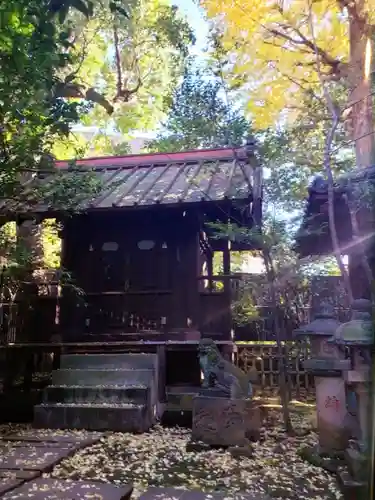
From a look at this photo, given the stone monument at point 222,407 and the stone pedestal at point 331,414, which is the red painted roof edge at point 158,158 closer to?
the stone monument at point 222,407

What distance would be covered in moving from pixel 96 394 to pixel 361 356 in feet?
16.3

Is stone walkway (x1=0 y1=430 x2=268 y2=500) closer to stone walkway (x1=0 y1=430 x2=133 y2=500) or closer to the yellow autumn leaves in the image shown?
stone walkway (x1=0 y1=430 x2=133 y2=500)

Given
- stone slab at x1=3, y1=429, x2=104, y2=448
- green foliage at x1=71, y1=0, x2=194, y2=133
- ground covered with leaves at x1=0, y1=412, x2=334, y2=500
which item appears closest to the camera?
ground covered with leaves at x1=0, y1=412, x2=334, y2=500

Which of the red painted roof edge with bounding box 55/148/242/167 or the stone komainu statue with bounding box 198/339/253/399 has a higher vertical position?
the red painted roof edge with bounding box 55/148/242/167

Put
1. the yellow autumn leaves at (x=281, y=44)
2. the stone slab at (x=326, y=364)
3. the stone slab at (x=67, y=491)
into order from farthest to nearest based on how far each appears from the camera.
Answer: the yellow autumn leaves at (x=281, y=44) < the stone slab at (x=326, y=364) < the stone slab at (x=67, y=491)

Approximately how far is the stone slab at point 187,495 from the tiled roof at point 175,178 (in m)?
4.89

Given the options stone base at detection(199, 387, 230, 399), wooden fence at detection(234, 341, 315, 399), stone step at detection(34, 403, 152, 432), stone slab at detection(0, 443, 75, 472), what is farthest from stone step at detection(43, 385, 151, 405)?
wooden fence at detection(234, 341, 315, 399)

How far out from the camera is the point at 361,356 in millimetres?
4496

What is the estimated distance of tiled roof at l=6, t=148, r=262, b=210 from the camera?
909 centimetres

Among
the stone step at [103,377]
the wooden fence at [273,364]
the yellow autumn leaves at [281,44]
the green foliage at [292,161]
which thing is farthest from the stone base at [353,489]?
the yellow autumn leaves at [281,44]

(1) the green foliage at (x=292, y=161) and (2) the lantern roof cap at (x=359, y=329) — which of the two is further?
(1) the green foliage at (x=292, y=161)

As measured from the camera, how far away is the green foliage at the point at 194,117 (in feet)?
51.7

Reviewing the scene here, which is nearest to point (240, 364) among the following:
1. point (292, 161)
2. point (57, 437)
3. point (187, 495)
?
point (292, 161)

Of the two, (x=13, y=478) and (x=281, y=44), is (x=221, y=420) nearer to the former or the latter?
(x=13, y=478)
